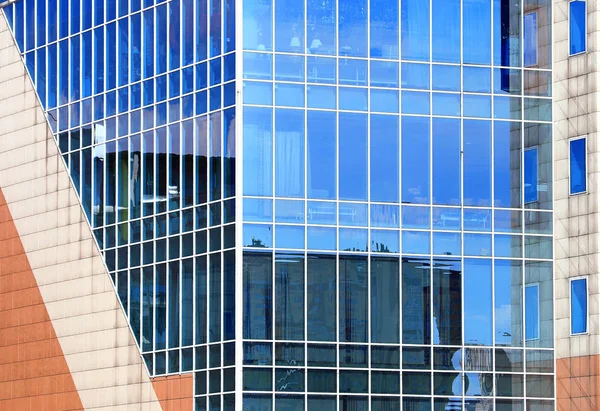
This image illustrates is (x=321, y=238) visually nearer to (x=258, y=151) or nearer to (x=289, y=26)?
(x=258, y=151)

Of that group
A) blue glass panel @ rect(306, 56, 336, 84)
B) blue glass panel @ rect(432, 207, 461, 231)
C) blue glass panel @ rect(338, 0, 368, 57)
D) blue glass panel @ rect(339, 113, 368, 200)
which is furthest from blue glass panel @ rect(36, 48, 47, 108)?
Answer: blue glass panel @ rect(432, 207, 461, 231)

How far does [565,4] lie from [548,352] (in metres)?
10.9

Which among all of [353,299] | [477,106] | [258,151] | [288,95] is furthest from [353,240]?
[477,106]

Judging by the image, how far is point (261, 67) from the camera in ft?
155

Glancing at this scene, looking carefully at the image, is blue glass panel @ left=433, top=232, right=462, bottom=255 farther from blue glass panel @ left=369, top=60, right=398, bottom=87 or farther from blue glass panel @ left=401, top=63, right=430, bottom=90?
blue glass panel @ left=369, top=60, right=398, bottom=87

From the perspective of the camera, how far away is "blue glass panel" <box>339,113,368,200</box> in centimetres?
4719

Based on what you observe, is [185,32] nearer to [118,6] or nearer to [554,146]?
[118,6]

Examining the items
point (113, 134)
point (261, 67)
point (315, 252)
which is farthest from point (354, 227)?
point (113, 134)

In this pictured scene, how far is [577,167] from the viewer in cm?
4859

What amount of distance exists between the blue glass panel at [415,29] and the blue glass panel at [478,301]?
6.54 metres

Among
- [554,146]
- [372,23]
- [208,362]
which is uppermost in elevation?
[372,23]

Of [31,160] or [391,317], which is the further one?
[31,160]

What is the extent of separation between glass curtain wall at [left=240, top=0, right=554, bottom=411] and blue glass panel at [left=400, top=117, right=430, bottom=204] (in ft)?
0.14

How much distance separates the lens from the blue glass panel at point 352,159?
4719 centimetres
